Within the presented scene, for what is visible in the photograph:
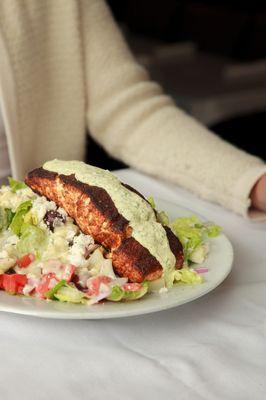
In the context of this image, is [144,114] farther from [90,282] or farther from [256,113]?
[256,113]

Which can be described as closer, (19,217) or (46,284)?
(46,284)

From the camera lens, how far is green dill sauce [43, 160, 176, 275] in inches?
33.9

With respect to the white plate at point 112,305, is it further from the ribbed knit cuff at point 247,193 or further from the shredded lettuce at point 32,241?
the ribbed knit cuff at point 247,193

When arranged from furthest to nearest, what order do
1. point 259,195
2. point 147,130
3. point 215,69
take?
point 215,69 < point 147,130 < point 259,195

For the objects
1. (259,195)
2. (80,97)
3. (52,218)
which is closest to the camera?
(52,218)

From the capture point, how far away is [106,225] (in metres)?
0.87

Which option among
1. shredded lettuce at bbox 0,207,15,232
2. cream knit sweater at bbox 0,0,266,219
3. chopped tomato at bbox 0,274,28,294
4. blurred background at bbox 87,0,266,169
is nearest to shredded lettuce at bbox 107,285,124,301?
chopped tomato at bbox 0,274,28,294

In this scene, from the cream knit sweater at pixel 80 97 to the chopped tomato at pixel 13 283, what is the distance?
0.58 m

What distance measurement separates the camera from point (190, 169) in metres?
1.33

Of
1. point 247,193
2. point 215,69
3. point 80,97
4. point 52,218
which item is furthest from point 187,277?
point 215,69

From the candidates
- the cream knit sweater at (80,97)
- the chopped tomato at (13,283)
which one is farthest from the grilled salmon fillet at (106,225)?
the cream knit sweater at (80,97)

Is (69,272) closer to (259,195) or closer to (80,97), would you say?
(259,195)

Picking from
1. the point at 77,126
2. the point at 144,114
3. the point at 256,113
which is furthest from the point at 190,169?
the point at 256,113

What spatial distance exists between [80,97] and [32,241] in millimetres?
815
